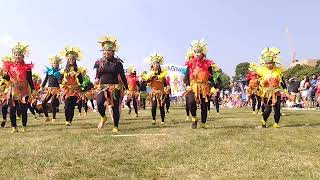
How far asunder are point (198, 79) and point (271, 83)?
7.36 feet

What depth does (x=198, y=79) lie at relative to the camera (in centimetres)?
1499

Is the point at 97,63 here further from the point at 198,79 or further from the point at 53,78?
the point at 53,78

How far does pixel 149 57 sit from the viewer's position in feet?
58.6

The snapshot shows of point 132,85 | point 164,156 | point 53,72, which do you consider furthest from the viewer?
point 132,85

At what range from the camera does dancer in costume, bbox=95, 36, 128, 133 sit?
48.2ft

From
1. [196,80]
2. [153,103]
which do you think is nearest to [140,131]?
[196,80]

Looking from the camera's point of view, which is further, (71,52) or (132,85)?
(132,85)

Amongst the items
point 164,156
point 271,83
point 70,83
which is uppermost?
point 70,83

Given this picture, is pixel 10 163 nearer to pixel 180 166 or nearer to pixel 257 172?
pixel 180 166

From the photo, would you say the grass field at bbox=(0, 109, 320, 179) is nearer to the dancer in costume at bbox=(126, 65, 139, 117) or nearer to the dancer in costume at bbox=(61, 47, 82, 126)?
the dancer in costume at bbox=(61, 47, 82, 126)

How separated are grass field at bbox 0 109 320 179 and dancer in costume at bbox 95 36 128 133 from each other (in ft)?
6.09

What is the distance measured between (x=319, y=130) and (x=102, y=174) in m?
7.83

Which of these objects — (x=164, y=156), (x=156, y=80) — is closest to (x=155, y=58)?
(x=156, y=80)

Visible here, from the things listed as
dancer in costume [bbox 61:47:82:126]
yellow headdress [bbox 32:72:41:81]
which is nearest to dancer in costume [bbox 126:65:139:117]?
yellow headdress [bbox 32:72:41:81]
